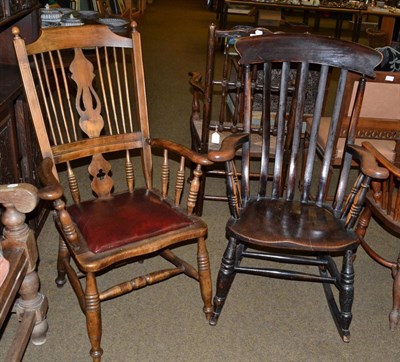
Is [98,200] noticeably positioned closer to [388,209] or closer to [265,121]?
[265,121]

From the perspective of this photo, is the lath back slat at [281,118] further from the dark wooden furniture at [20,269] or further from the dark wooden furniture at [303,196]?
the dark wooden furniture at [20,269]

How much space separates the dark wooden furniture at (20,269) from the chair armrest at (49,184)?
0.11 feet

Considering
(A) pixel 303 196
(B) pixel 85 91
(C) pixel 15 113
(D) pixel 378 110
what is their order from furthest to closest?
(D) pixel 378 110 → (C) pixel 15 113 → (A) pixel 303 196 → (B) pixel 85 91

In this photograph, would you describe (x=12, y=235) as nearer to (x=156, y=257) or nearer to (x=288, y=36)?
(x=156, y=257)

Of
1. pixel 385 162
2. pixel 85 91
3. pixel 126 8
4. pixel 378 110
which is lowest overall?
pixel 126 8

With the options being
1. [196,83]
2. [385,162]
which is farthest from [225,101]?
[385,162]

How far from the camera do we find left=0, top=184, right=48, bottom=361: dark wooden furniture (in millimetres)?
1637

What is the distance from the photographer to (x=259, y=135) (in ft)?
9.45

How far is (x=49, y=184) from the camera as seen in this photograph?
1712 millimetres

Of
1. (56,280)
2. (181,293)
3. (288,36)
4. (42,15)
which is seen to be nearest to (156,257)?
(181,293)

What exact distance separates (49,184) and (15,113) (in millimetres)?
783

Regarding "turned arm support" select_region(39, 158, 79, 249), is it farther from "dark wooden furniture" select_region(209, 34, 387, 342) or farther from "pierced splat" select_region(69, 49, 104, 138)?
"dark wooden furniture" select_region(209, 34, 387, 342)

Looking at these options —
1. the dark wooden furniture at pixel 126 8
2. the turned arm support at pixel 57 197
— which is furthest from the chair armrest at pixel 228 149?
the dark wooden furniture at pixel 126 8

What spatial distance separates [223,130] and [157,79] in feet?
9.75
